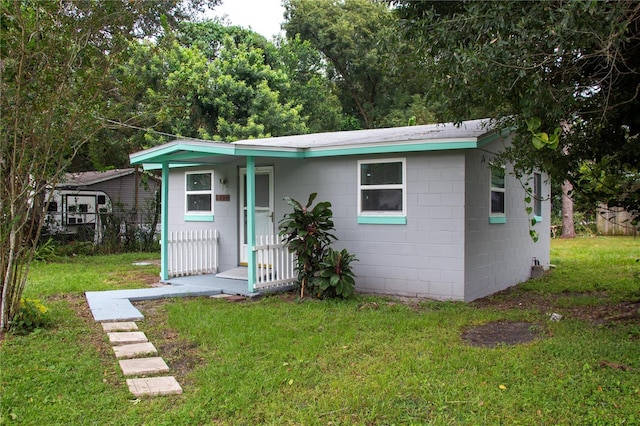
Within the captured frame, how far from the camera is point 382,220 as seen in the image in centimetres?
801

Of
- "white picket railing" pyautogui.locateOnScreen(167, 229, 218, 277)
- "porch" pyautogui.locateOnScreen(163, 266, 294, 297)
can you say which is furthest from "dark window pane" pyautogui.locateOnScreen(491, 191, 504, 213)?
"white picket railing" pyautogui.locateOnScreen(167, 229, 218, 277)

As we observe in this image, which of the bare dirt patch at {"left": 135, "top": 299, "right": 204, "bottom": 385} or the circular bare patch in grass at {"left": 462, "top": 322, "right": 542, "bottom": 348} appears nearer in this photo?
the bare dirt patch at {"left": 135, "top": 299, "right": 204, "bottom": 385}

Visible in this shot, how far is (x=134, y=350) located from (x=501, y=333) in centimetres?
396

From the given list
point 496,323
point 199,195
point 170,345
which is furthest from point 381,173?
point 199,195

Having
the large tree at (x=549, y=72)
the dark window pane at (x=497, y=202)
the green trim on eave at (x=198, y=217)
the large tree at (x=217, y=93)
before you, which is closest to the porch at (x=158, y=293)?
the green trim on eave at (x=198, y=217)

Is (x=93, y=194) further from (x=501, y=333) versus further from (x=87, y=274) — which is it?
(x=501, y=333)

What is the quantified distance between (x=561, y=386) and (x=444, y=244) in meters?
3.67

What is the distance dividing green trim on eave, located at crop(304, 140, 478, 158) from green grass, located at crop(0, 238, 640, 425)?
227 centimetres

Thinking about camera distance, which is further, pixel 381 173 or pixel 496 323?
pixel 381 173

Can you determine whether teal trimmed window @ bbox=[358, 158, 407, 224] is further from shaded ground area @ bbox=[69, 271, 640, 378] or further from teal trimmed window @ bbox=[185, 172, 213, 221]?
teal trimmed window @ bbox=[185, 172, 213, 221]

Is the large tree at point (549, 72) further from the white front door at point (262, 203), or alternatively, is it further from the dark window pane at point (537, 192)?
the white front door at point (262, 203)

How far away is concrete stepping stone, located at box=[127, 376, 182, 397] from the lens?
13.2 ft

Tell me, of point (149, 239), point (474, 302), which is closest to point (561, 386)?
point (474, 302)

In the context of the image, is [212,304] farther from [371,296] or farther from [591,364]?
[591,364]
